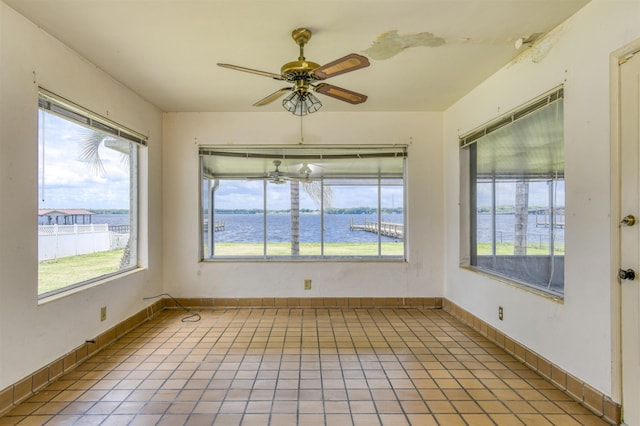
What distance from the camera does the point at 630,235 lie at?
183cm

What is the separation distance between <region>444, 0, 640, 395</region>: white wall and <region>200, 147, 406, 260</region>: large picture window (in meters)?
1.85

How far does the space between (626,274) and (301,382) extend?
2107 millimetres

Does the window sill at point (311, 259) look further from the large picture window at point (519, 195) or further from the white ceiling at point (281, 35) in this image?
the white ceiling at point (281, 35)

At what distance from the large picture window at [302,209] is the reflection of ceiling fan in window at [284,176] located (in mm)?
13

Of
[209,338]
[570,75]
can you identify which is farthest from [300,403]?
[570,75]

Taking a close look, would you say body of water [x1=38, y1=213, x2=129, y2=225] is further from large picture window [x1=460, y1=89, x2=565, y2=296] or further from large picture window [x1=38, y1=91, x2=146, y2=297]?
large picture window [x1=460, y1=89, x2=565, y2=296]

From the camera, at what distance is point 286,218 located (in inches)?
172

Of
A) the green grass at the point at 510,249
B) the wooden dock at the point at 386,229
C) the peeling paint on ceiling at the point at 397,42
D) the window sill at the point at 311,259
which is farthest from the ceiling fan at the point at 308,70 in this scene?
the window sill at the point at 311,259

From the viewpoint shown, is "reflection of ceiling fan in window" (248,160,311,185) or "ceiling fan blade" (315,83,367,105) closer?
"ceiling fan blade" (315,83,367,105)

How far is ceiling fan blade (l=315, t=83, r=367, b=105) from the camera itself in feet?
7.98

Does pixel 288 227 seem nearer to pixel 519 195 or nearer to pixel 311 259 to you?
pixel 311 259

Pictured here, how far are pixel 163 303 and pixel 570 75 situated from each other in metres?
4.62

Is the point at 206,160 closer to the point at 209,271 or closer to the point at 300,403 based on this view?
the point at 209,271

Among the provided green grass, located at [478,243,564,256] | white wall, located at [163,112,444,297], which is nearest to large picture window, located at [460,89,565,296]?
green grass, located at [478,243,564,256]
